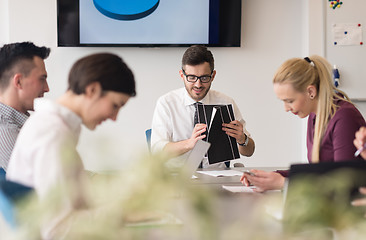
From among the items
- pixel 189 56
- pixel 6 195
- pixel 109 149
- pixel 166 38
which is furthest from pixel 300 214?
pixel 166 38

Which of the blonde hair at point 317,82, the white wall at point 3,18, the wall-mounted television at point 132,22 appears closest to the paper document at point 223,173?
the blonde hair at point 317,82

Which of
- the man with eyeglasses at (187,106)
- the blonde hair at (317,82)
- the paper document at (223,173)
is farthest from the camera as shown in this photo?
the man with eyeglasses at (187,106)

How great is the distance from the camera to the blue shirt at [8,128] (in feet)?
7.22

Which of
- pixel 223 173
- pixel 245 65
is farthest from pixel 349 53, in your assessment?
pixel 223 173

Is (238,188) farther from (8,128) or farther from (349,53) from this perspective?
(349,53)

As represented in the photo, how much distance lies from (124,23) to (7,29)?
3.49 ft

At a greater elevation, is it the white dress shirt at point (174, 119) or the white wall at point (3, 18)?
the white wall at point (3, 18)

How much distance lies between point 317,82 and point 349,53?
2.32m

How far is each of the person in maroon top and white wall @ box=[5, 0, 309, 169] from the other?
2135mm

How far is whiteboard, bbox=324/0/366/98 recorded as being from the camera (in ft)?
14.7

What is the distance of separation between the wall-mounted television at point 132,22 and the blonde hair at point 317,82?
6.92 ft

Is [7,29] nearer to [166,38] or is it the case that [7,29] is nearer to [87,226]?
[166,38]

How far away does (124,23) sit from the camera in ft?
14.3

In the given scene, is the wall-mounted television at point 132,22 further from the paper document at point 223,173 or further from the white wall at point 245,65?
the paper document at point 223,173
